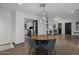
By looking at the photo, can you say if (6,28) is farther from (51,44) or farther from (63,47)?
(63,47)

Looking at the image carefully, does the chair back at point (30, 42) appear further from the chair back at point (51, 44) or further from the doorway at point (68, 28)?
the doorway at point (68, 28)

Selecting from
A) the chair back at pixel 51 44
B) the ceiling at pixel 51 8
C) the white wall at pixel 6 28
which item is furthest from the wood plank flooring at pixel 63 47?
the ceiling at pixel 51 8

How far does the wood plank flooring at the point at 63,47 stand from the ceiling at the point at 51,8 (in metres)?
0.60

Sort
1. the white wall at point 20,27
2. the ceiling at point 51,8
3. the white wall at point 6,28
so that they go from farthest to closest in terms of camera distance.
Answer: the white wall at point 20,27
the white wall at point 6,28
the ceiling at point 51,8

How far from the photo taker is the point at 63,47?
8.12ft

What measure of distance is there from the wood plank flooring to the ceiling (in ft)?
1.97

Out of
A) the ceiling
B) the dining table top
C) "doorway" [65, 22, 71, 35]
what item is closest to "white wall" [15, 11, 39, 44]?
the ceiling

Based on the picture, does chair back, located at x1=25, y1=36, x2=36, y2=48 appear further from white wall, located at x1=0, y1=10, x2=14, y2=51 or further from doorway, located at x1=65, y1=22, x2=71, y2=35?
doorway, located at x1=65, y1=22, x2=71, y2=35

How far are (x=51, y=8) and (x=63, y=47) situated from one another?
1013 mm

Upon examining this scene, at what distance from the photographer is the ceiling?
2.29m

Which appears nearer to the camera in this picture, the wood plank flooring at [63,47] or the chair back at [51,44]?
the wood plank flooring at [63,47]

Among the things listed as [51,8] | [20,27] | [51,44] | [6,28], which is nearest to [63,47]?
[51,44]

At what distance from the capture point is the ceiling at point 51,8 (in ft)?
7.50

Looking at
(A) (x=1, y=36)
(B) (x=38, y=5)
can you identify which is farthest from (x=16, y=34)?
(B) (x=38, y=5)
